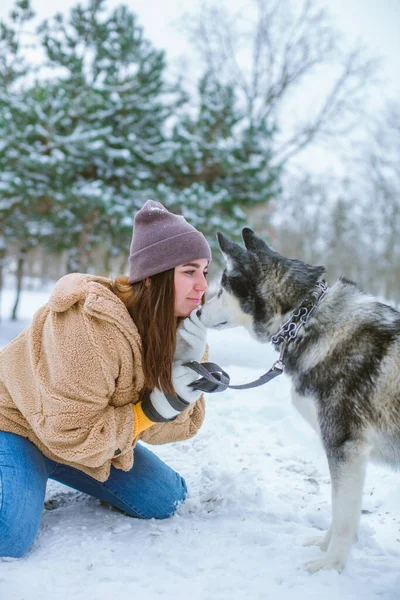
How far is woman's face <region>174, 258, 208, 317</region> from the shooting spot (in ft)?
7.71

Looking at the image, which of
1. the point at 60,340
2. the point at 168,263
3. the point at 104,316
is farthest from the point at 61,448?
the point at 168,263

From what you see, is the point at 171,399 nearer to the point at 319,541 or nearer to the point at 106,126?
the point at 319,541

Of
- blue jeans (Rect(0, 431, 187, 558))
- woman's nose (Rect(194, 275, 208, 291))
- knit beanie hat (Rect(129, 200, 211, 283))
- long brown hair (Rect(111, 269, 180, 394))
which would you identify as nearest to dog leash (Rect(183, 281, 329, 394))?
long brown hair (Rect(111, 269, 180, 394))

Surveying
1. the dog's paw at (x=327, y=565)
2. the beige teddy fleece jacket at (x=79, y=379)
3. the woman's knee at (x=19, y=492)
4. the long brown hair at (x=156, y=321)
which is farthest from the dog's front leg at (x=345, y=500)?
the woman's knee at (x=19, y=492)

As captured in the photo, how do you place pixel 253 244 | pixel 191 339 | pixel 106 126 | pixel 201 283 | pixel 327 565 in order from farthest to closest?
pixel 106 126 → pixel 253 244 → pixel 201 283 → pixel 191 339 → pixel 327 565

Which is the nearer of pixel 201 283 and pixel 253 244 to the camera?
pixel 201 283

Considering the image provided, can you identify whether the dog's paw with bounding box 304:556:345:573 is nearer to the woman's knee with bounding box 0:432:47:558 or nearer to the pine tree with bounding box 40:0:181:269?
the woman's knee with bounding box 0:432:47:558

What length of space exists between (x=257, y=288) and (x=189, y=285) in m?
0.38

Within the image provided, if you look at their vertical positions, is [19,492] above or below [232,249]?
below

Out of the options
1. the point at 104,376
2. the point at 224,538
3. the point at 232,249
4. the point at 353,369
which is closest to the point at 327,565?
the point at 224,538

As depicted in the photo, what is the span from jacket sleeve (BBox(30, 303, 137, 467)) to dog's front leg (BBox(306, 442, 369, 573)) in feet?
3.25

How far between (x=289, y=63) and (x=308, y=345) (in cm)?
1767

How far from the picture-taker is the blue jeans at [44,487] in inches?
80.0

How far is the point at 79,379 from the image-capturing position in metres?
2.08
